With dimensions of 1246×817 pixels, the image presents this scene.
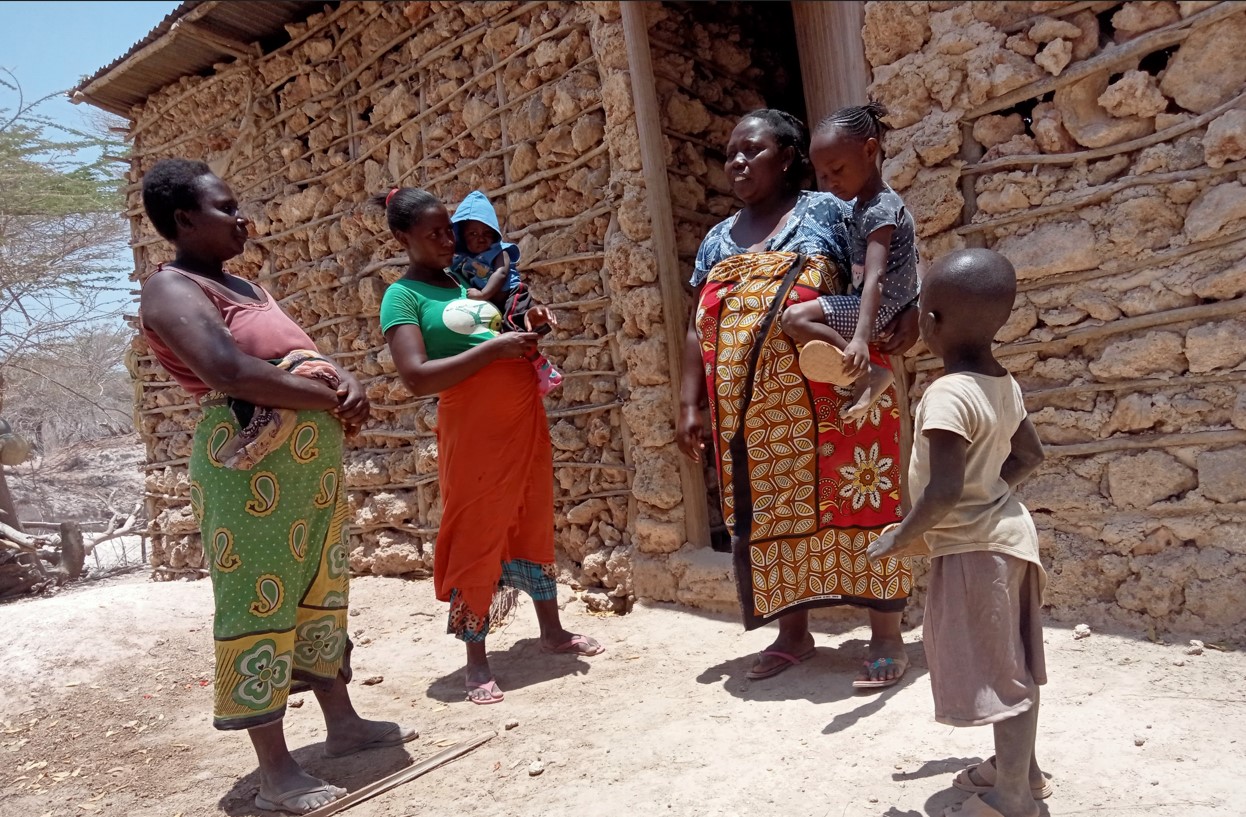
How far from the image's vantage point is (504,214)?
4359 mm

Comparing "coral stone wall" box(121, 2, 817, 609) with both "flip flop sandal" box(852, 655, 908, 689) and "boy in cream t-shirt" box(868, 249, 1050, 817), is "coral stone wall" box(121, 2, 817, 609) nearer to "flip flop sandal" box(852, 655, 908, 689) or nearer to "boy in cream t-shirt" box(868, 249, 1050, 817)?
"flip flop sandal" box(852, 655, 908, 689)

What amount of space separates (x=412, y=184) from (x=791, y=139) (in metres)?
2.72

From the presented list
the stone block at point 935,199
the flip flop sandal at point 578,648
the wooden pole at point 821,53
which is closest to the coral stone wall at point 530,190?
the wooden pole at point 821,53

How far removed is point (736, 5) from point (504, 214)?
5.19ft

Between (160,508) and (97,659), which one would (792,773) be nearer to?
(97,659)

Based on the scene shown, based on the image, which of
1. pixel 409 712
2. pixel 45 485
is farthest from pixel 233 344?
pixel 45 485

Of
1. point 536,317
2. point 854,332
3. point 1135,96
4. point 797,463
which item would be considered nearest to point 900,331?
point 854,332

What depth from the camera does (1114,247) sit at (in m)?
2.60

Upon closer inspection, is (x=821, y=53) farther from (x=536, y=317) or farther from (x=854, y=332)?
(x=854, y=332)

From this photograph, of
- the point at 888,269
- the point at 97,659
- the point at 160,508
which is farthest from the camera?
the point at 160,508

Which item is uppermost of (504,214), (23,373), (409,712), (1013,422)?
(23,373)

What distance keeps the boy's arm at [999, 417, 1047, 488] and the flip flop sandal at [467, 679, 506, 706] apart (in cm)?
187

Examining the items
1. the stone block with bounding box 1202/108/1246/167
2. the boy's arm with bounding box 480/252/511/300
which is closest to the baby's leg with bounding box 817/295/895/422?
the stone block with bounding box 1202/108/1246/167

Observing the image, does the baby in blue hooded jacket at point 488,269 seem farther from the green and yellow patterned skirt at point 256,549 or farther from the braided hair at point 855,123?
the braided hair at point 855,123
